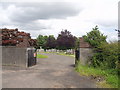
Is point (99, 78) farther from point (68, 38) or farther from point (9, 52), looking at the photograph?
point (68, 38)

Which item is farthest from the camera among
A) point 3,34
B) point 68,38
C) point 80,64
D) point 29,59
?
point 68,38

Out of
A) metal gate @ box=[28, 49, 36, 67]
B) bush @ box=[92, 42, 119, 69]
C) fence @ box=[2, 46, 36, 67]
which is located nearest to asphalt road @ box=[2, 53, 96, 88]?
bush @ box=[92, 42, 119, 69]

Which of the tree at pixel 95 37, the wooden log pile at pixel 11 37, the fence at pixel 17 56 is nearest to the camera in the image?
the tree at pixel 95 37

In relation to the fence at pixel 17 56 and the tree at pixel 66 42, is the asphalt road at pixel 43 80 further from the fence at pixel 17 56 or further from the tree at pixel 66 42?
the tree at pixel 66 42

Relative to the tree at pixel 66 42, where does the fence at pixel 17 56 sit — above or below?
below

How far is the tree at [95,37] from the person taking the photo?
11163 mm

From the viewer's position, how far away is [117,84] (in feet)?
21.4

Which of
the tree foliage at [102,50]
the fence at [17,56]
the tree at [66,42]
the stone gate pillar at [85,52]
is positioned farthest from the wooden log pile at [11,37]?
the tree at [66,42]

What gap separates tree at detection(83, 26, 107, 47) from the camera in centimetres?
1116

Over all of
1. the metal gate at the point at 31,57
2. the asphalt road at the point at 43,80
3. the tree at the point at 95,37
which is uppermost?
the tree at the point at 95,37

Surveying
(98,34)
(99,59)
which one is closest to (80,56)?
(99,59)

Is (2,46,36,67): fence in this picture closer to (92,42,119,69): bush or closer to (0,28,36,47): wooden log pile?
(0,28,36,47): wooden log pile

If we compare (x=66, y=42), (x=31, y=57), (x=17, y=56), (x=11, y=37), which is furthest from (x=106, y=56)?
(x=66, y=42)

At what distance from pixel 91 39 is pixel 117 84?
5739 mm
